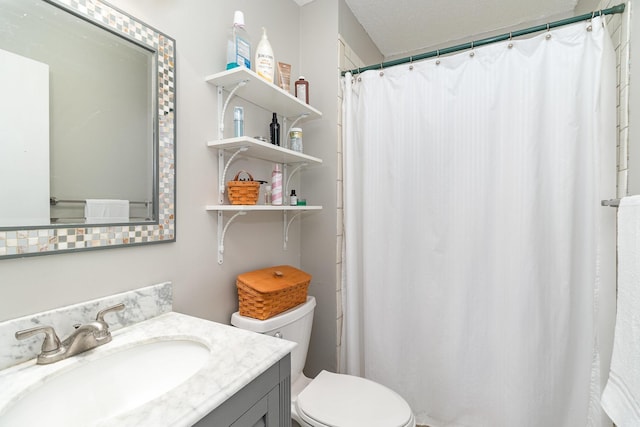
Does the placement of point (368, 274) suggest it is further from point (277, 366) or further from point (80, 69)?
point (80, 69)

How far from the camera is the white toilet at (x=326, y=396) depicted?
3.72 ft

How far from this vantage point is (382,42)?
2.23 m

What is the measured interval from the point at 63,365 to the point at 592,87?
203 centimetres

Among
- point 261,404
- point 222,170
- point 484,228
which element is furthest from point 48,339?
point 484,228

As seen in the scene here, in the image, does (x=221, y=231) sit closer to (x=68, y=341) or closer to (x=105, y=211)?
(x=105, y=211)

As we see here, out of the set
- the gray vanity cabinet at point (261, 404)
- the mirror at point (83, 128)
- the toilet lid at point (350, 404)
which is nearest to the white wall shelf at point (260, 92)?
the mirror at point (83, 128)

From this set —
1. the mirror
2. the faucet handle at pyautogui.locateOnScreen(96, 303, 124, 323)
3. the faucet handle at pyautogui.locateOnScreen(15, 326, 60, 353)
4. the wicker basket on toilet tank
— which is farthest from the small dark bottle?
the faucet handle at pyautogui.locateOnScreen(15, 326, 60, 353)

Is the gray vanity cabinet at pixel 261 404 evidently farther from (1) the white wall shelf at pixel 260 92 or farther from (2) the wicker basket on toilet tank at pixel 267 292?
(1) the white wall shelf at pixel 260 92

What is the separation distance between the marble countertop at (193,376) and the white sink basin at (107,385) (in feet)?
0.06

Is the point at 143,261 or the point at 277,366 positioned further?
the point at 143,261

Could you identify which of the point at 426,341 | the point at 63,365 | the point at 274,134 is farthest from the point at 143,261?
the point at 426,341

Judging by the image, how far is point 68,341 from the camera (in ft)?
2.54

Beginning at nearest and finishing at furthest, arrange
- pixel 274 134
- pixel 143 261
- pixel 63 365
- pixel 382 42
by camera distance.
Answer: pixel 63 365
pixel 143 261
pixel 274 134
pixel 382 42

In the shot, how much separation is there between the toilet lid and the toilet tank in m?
0.13
